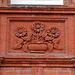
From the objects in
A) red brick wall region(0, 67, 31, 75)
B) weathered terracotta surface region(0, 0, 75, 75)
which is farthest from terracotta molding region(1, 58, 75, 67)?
red brick wall region(0, 67, 31, 75)

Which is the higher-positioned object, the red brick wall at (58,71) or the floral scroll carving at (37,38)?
the floral scroll carving at (37,38)

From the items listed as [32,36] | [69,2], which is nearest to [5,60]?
[32,36]

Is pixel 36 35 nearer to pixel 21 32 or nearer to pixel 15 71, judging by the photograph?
pixel 21 32

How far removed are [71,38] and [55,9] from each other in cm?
110

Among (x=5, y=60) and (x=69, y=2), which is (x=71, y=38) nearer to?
(x=69, y=2)

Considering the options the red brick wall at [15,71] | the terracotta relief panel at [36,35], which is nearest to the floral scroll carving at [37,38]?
the terracotta relief panel at [36,35]

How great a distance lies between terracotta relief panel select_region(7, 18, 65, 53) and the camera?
1000 cm

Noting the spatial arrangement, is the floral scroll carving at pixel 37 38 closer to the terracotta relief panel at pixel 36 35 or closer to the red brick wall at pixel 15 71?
the terracotta relief panel at pixel 36 35

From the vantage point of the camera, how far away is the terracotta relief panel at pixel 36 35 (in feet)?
32.8

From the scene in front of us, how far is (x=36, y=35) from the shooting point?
1009 cm

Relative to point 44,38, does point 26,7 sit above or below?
above

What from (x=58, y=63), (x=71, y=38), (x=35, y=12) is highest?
Answer: (x=35, y=12)

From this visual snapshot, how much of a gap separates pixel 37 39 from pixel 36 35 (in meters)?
0.14

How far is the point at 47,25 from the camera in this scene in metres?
10.2
